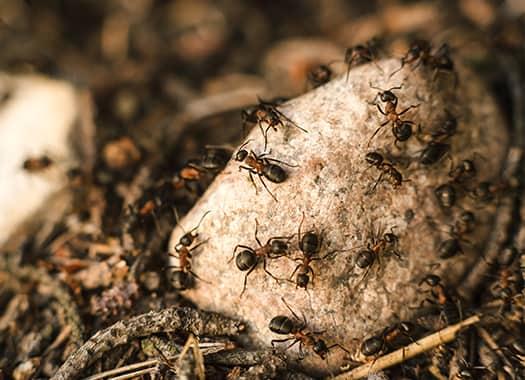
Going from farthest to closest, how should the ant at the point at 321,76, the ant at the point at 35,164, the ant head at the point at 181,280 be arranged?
the ant at the point at 35,164
the ant at the point at 321,76
the ant head at the point at 181,280

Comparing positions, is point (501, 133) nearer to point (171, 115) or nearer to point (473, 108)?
point (473, 108)

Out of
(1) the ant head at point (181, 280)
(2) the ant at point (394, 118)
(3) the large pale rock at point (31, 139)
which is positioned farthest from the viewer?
(3) the large pale rock at point (31, 139)

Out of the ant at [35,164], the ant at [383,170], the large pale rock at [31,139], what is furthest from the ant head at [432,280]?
the ant at [35,164]

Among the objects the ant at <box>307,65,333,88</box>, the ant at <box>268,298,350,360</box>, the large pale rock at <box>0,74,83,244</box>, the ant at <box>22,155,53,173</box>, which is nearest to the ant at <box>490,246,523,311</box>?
the ant at <box>268,298,350,360</box>

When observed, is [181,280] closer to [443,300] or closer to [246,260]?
[246,260]

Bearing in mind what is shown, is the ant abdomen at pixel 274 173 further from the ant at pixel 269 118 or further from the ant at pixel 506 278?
the ant at pixel 506 278

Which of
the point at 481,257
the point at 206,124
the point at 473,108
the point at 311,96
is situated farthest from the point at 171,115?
the point at 481,257
